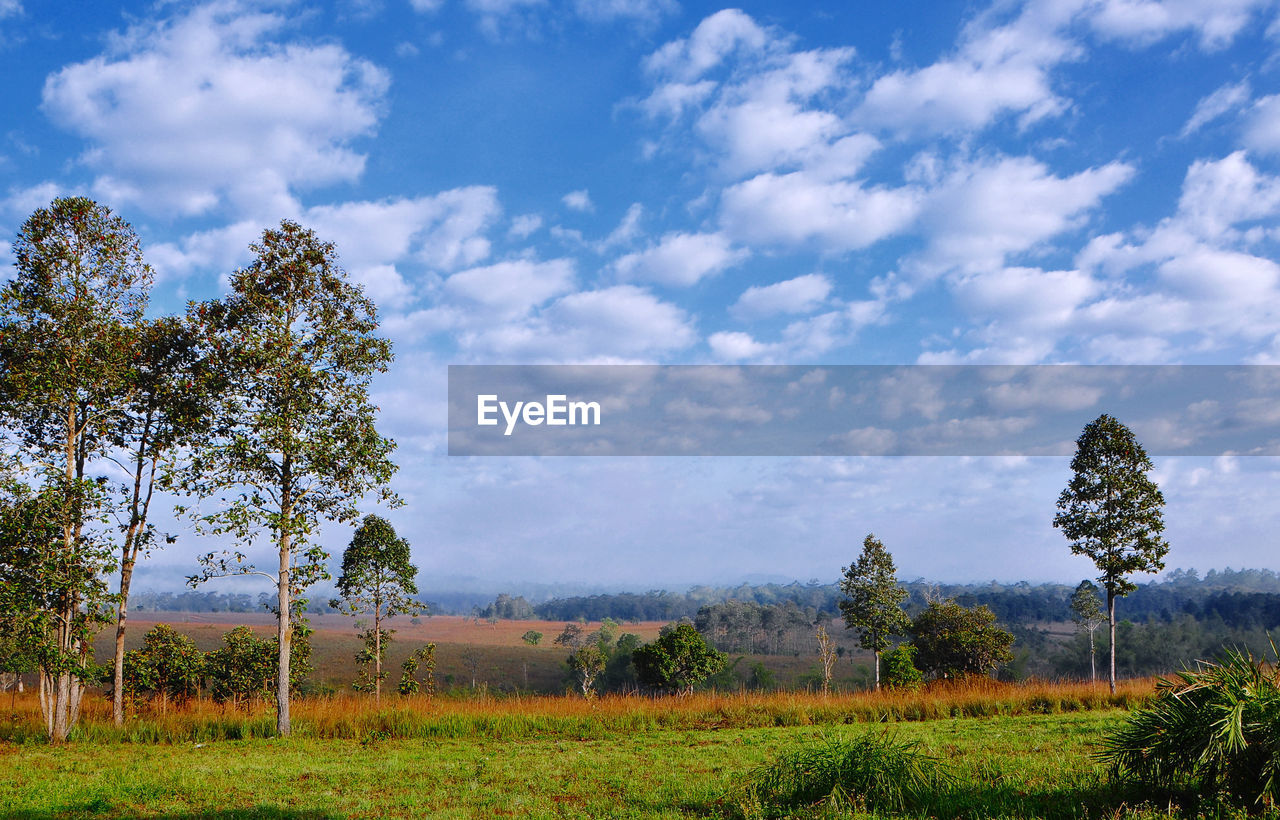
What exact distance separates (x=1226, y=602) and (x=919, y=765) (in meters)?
145

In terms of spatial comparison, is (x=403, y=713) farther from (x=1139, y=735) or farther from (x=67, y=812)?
(x=1139, y=735)

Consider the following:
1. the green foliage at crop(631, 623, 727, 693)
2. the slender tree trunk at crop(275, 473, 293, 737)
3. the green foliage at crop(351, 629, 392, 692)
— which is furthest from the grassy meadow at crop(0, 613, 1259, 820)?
the green foliage at crop(631, 623, 727, 693)

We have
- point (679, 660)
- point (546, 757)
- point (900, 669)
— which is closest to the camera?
point (546, 757)

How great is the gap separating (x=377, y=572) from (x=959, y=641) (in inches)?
1353

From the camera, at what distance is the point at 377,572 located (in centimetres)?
3070

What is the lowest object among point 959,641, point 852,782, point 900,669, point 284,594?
point 900,669

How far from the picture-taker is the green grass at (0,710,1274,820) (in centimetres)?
903

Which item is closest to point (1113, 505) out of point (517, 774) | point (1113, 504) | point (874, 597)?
point (1113, 504)

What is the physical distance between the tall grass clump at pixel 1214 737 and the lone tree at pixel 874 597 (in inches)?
1309

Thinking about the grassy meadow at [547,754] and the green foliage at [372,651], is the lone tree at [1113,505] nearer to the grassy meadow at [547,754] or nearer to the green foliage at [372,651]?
the grassy meadow at [547,754]

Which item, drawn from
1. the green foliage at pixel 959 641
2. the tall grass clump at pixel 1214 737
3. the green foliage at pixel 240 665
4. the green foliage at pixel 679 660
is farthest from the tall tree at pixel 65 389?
the green foliage at pixel 959 641

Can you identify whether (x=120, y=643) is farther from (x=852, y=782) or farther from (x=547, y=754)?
(x=852, y=782)

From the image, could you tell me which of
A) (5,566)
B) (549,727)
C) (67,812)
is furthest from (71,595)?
(549,727)

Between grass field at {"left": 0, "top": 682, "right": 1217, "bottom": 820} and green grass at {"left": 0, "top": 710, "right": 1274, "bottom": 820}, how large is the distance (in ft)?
0.15
